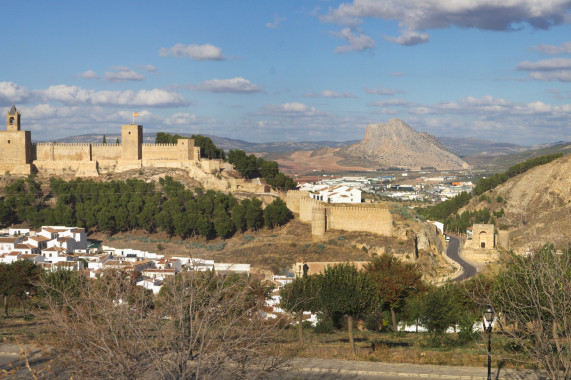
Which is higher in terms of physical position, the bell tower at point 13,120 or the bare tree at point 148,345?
the bell tower at point 13,120

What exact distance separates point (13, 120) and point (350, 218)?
28438 mm

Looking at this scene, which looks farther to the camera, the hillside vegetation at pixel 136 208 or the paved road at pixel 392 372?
the hillside vegetation at pixel 136 208

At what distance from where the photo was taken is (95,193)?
143 ft

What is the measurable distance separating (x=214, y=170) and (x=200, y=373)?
126 feet

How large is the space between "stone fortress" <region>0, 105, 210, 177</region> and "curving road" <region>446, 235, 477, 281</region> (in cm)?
1763

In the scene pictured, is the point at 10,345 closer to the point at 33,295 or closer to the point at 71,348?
the point at 71,348

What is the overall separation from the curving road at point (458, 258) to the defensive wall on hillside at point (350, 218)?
467 cm

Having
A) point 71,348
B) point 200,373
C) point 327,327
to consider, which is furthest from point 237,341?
point 327,327

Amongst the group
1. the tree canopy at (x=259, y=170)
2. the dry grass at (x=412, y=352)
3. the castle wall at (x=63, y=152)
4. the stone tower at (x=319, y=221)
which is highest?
the castle wall at (x=63, y=152)

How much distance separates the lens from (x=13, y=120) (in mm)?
48594

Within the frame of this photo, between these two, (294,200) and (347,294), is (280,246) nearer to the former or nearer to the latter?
(294,200)

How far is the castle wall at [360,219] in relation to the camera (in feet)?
116

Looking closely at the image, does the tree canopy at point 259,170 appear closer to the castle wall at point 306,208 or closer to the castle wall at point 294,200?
the castle wall at point 294,200

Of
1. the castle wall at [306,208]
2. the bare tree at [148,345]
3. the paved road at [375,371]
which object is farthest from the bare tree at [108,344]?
the castle wall at [306,208]
